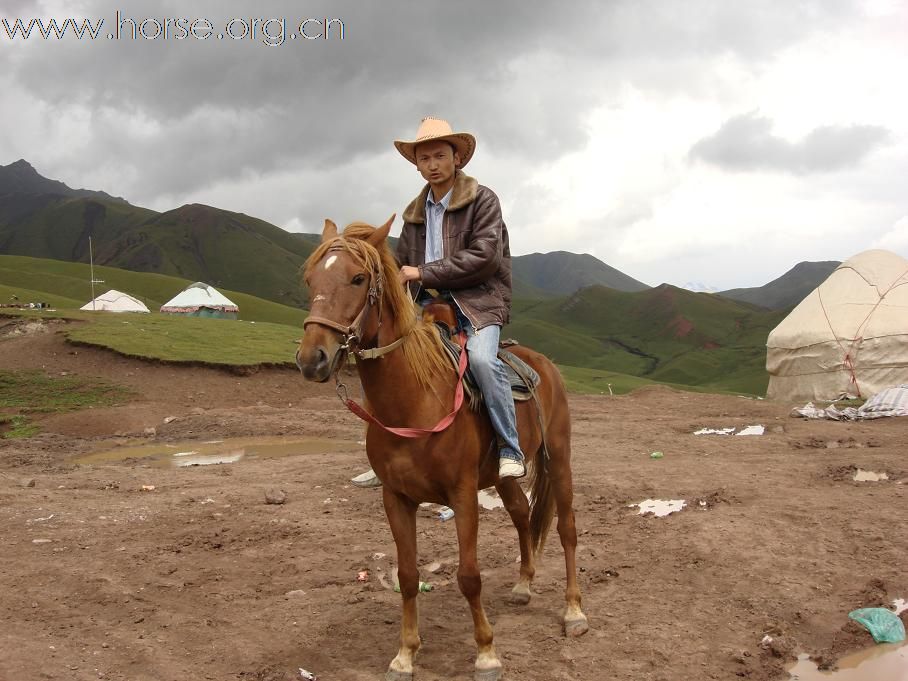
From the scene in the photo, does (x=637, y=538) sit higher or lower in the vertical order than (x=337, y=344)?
lower

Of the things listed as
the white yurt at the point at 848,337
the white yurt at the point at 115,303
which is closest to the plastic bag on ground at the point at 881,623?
the white yurt at the point at 848,337

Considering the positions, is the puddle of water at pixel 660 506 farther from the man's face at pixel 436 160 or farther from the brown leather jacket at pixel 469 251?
the man's face at pixel 436 160

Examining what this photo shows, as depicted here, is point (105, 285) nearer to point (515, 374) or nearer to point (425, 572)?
point (425, 572)

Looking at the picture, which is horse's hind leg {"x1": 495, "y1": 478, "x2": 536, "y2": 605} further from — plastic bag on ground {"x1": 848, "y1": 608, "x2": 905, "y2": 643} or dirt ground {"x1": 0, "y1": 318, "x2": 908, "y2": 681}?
plastic bag on ground {"x1": 848, "y1": 608, "x2": 905, "y2": 643}

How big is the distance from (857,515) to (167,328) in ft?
86.5

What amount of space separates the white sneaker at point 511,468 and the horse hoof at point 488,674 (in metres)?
1.15

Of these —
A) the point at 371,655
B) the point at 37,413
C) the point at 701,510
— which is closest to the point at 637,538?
the point at 701,510

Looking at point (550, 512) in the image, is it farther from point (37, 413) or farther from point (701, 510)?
point (37, 413)

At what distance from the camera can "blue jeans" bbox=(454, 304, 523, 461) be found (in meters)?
4.27

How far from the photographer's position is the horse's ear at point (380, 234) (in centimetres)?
355

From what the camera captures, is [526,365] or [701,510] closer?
[526,365]

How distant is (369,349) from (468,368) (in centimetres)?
87

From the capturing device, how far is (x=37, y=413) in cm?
1664

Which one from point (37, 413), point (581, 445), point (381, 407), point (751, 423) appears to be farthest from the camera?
point (37, 413)
